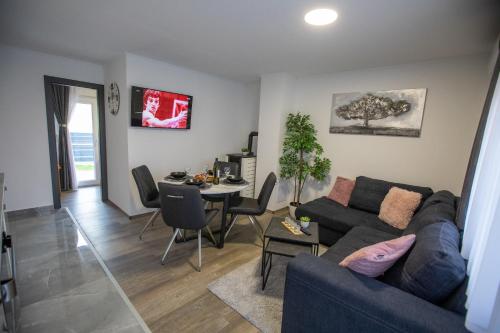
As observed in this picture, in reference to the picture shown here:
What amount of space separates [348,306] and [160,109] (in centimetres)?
326

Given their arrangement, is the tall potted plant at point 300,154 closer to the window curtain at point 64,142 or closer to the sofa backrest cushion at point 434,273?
the sofa backrest cushion at point 434,273

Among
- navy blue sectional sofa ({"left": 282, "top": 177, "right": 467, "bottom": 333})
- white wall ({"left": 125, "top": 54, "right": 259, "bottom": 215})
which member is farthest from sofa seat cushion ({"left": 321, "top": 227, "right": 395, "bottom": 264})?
white wall ({"left": 125, "top": 54, "right": 259, "bottom": 215})

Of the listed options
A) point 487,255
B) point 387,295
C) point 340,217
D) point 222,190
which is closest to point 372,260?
point 387,295

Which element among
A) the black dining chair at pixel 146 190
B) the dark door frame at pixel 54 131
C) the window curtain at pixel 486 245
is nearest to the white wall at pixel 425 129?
the window curtain at pixel 486 245

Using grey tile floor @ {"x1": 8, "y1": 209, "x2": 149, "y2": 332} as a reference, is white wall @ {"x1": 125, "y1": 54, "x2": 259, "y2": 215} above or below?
above

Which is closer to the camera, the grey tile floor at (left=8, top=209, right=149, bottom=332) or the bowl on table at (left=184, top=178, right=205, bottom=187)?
the grey tile floor at (left=8, top=209, right=149, bottom=332)

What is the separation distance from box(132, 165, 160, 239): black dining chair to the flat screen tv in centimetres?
77

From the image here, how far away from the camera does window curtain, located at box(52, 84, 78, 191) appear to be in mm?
4406

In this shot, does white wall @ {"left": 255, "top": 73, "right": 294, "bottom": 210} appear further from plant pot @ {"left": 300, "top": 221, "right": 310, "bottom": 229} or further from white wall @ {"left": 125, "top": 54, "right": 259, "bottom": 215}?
plant pot @ {"left": 300, "top": 221, "right": 310, "bottom": 229}

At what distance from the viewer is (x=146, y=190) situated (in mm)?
2781

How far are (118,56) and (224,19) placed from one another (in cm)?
199

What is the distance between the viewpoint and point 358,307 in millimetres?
1085

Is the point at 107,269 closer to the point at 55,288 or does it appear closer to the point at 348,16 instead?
the point at 55,288

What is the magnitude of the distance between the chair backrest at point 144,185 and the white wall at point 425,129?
267 cm
